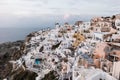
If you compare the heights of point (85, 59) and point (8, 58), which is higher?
point (85, 59)

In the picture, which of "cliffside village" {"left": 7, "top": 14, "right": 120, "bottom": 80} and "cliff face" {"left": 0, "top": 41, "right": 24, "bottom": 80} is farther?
"cliff face" {"left": 0, "top": 41, "right": 24, "bottom": 80}

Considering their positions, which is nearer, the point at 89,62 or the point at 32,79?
the point at 89,62

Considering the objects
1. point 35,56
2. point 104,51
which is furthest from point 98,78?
point 35,56

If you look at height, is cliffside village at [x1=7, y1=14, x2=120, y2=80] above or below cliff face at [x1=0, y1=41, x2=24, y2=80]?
above

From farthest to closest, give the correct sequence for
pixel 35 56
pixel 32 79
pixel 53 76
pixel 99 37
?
1. pixel 35 56
2. pixel 99 37
3. pixel 32 79
4. pixel 53 76

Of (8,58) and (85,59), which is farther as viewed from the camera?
(8,58)

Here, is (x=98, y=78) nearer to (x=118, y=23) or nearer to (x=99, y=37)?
(x=99, y=37)

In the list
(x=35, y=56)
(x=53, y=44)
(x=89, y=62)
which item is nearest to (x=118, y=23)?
(x=53, y=44)

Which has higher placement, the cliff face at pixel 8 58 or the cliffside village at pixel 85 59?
the cliffside village at pixel 85 59

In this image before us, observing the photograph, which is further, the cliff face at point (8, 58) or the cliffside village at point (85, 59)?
the cliff face at point (8, 58)

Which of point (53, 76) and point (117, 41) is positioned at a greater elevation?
point (117, 41)

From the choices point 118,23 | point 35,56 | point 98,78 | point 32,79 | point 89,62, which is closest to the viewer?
point 98,78
